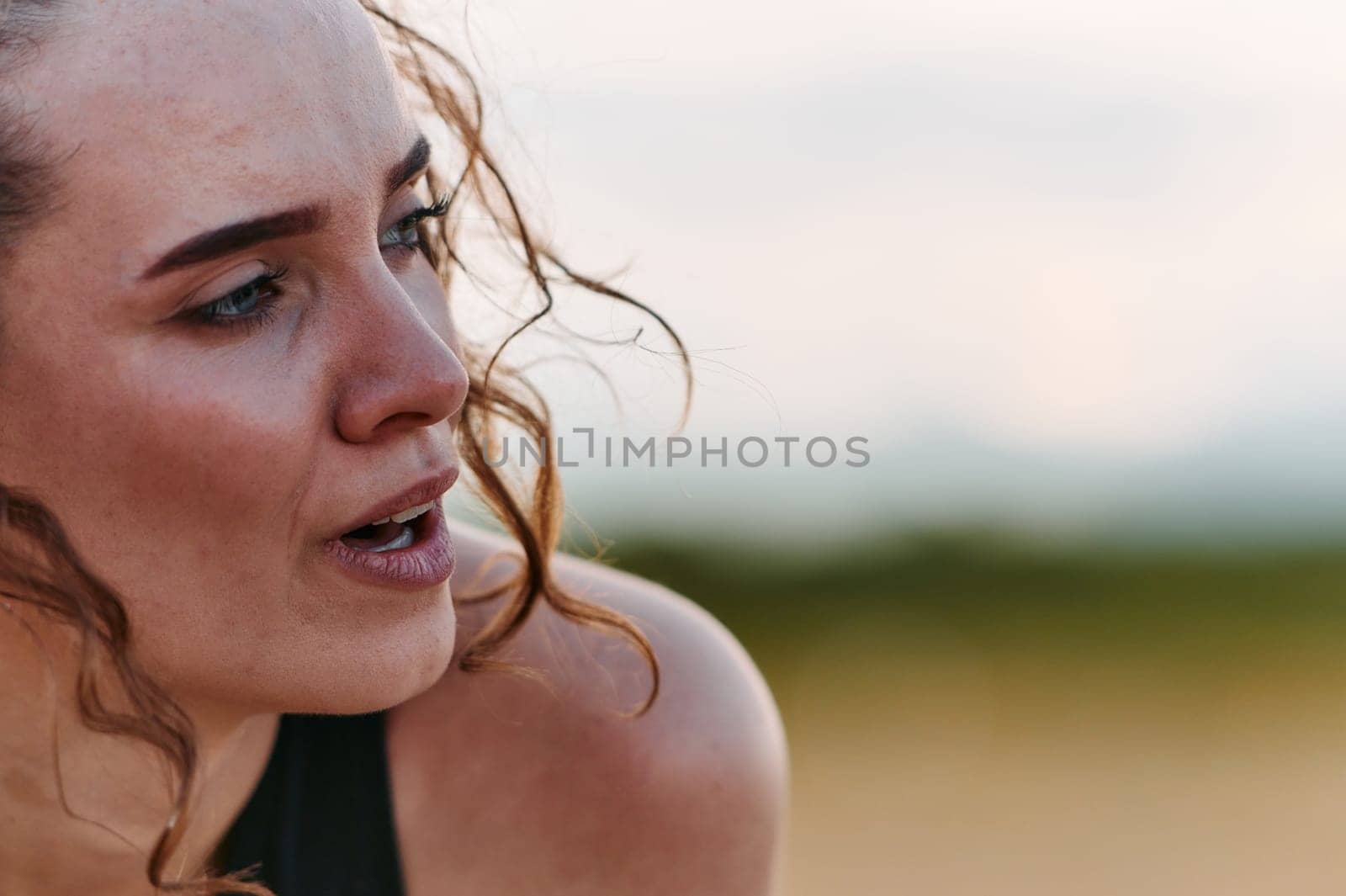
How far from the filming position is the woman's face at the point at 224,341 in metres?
1.73

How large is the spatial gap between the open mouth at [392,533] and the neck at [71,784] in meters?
0.40

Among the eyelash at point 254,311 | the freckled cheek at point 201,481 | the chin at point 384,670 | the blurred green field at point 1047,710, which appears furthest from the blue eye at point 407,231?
the blurred green field at point 1047,710

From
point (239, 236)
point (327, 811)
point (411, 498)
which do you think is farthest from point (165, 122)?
point (327, 811)

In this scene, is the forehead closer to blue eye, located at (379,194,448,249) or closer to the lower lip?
blue eye, located at (379,194,448,249)

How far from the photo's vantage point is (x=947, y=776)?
20.2 ft

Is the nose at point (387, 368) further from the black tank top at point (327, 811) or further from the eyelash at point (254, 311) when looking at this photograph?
the black tank top at point (327, 811)

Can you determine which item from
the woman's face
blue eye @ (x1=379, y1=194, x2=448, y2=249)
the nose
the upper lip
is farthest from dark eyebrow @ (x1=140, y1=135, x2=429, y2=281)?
the upper lip

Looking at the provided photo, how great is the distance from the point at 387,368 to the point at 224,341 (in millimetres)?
208

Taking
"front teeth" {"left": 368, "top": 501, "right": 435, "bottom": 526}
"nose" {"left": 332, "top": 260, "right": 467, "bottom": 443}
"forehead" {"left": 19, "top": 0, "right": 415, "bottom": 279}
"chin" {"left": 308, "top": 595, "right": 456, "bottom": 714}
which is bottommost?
"chin" {"left": 308, "top": 595, "right": 456, "bottom": 714}

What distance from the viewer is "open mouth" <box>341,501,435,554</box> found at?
196cm

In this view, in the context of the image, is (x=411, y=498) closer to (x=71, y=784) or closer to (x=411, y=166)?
(x=411, y=166)

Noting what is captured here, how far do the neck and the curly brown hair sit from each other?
0.16ft

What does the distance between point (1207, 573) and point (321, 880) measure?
6.67 m

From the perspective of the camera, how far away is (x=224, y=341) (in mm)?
1796
